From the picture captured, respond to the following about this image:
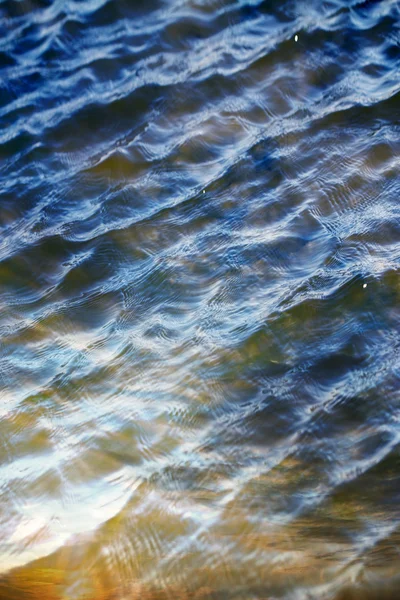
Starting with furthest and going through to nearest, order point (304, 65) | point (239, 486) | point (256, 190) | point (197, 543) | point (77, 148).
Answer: point (304, 65) → point (77, 148) → point (256, 190) → point (239, 486) → point (197, 543)

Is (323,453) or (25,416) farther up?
(25,416)

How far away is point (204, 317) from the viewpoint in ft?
8.96

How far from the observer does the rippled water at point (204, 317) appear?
1.95m

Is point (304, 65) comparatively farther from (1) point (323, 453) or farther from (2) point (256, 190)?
(1) point (323, 453)

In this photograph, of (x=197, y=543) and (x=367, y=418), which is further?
(x=367, y=418)

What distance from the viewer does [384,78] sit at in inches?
172

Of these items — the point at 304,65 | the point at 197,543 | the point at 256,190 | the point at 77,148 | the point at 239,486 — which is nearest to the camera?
the point at 197,543

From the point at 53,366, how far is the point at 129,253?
2.55 ft

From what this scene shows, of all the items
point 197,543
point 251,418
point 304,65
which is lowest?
point 197,543

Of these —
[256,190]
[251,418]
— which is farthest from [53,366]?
[256,190]

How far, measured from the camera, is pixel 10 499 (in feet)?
6.93

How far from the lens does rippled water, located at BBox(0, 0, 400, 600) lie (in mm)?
1952

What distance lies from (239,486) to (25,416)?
0.78 m

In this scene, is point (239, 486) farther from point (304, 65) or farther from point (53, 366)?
point (304, 65)
